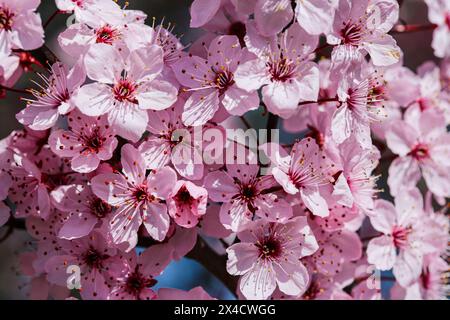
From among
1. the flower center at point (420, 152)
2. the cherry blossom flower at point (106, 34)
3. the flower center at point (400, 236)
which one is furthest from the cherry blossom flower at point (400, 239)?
the cherry blossom flower at point (106, 34)

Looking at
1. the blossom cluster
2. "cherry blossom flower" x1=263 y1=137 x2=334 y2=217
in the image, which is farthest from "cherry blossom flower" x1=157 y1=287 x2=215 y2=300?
"cherry blossom flower" x1=263 y1=137 x2=334 y2=217

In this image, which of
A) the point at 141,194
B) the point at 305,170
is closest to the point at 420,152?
the point at 305,170

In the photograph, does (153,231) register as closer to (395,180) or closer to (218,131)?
(218,131)

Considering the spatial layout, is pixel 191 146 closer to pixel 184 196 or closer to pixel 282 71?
pixel 184 196

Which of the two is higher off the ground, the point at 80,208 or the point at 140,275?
the point at 80,208

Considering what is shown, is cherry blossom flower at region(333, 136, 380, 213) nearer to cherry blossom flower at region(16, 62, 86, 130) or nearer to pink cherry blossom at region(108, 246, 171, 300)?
pink cherry blossom at region(108, 246, 171, 300)
